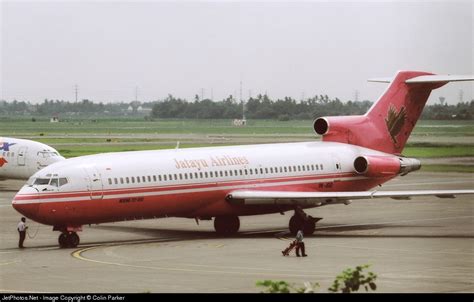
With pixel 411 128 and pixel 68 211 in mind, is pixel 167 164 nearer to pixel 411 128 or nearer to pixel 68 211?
pixel 68 211

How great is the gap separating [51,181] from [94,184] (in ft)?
5.04

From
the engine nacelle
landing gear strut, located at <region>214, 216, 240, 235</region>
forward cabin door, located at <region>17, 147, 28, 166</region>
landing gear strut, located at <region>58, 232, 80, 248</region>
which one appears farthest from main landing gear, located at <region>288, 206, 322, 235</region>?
forward cabin door, located at <region>17, 147, 28, 166</region>

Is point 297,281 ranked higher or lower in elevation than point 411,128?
lower

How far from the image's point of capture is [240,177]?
151 feet

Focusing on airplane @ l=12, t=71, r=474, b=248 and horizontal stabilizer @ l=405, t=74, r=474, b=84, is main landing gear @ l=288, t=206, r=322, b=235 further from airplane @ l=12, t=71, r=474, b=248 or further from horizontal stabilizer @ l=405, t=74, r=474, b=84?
horizontal stabilizer @ l=405, t=74, r=474, b=84

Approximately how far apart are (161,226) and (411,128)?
491 inches

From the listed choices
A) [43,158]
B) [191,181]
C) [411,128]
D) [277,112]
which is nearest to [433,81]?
[411,128]

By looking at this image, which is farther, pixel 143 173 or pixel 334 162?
pixel 334 162

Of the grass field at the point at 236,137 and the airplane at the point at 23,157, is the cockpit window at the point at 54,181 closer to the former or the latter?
the grass field at the point at 236,137

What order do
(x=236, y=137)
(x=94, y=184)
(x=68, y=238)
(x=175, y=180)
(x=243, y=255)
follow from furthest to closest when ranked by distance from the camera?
(x=236, y=137), (x=175, y=180), (x=68, y=238), (x=94, y=184), (x=243, y=255)

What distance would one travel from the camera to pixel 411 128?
5375 centimetres

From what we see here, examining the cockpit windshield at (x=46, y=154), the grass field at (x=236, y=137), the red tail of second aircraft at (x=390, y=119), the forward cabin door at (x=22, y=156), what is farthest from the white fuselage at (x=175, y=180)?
the forward cabin door at (x=22, y=156)

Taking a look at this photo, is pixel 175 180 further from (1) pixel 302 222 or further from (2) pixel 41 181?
(1) pixel 302 222

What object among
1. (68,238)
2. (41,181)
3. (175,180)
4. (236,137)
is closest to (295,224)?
(175,180)
